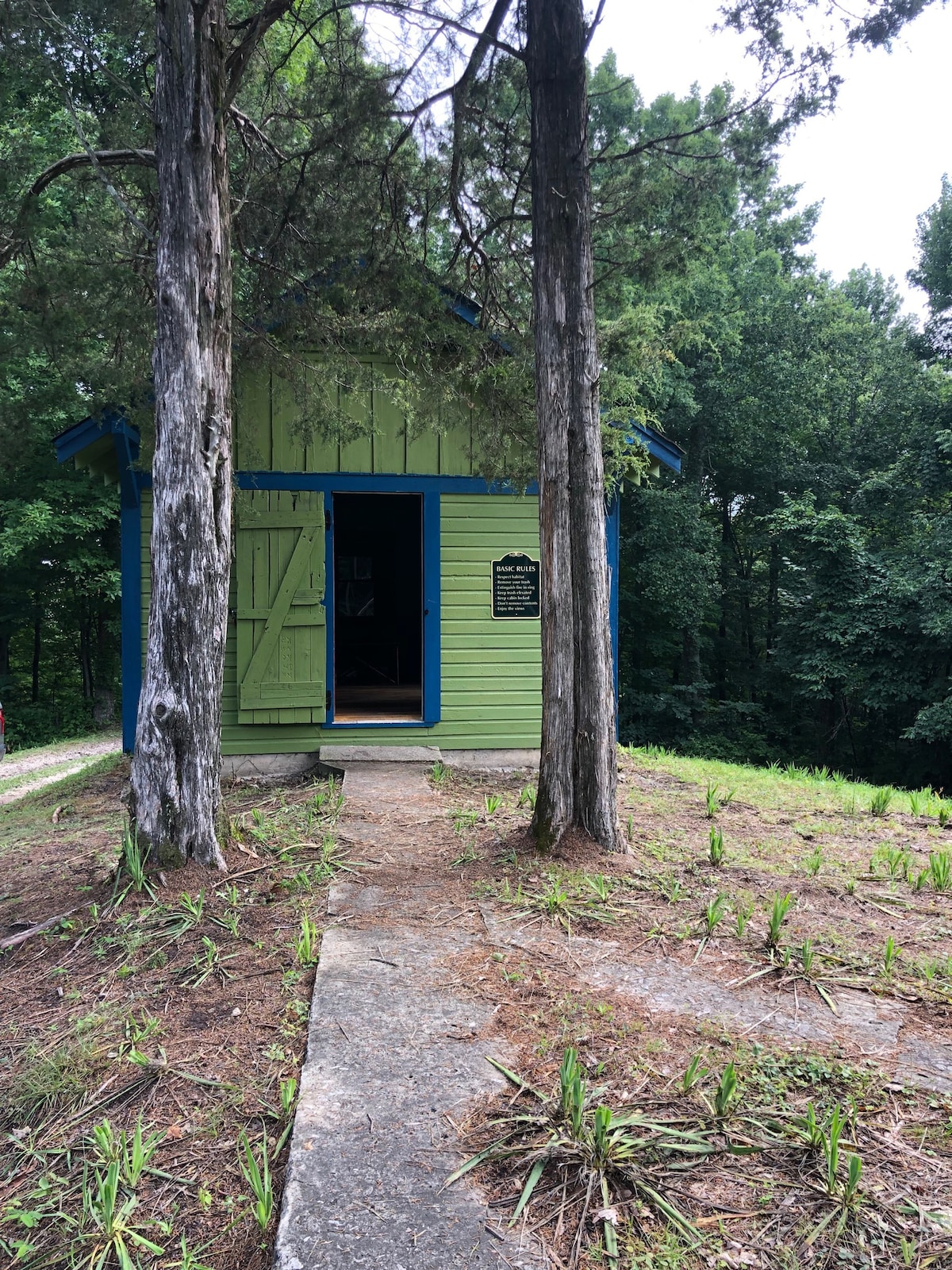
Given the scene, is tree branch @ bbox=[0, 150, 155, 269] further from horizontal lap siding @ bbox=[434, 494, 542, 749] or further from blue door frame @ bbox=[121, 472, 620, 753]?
horizontal lap siding @ bbox=[434, 494, 542, 749]

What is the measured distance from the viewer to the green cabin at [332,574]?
7402 mm

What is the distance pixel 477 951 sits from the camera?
3.45 metres

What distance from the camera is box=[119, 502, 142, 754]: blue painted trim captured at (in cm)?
732

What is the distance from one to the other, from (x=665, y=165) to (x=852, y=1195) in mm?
5585

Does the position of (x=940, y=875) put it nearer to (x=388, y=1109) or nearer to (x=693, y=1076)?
A: (x=693, y=1076)

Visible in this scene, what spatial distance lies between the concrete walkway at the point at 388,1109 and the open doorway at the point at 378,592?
26.7 ft

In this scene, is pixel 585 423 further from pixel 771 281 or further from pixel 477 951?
pixel 771 281

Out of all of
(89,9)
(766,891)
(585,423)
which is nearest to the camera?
(766,891)

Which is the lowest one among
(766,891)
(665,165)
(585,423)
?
(766,891)

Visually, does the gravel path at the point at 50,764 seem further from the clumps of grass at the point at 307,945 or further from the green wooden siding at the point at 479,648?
the clumps of grass at the point at 307,945

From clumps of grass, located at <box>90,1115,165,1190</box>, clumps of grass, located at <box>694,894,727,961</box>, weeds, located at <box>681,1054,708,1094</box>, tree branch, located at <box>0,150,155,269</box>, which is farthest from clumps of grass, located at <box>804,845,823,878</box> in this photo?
tree branch, located at <box>0,150,155,269</box>

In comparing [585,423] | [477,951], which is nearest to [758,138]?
[585,423]

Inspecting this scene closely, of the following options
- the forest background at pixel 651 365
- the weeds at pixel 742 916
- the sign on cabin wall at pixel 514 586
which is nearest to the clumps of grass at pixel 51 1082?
the weeds at pixel 742 916

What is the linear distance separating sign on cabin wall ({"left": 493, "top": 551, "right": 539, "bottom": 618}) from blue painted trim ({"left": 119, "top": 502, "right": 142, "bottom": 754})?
3141 mm
